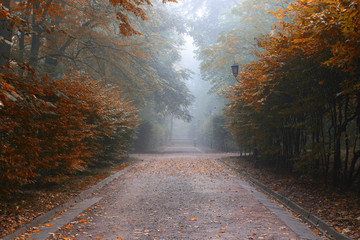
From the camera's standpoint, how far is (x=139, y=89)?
19.0 meters

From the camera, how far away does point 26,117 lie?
6.39m

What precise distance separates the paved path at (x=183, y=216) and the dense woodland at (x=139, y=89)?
62.0 inches

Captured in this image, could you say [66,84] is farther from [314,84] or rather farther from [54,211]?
[314,84]

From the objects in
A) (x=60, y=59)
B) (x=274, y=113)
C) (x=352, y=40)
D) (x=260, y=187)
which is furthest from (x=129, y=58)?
(x=352, y=40)

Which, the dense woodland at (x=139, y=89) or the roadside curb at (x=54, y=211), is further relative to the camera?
the dense woodland at (x=139, y=89)

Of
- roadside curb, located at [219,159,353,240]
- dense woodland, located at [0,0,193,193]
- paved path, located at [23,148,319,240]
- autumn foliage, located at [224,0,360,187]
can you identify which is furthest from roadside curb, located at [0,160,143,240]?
autumn foliage, located at [224,0,360,187]

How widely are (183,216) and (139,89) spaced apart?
13.5 metres

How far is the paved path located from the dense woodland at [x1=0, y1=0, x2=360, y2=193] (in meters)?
1.58

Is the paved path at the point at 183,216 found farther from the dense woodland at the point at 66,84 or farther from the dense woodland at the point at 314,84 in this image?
the dense woodland at the point at 314,84

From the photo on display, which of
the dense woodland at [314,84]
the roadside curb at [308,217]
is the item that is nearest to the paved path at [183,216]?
the roadside curb at [308,217]

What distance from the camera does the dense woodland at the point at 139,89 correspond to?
6.11 metres

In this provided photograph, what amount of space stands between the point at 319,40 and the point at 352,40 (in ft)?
3.72

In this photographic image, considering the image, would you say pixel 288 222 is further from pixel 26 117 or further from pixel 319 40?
pixel 26 117

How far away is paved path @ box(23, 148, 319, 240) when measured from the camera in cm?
519
